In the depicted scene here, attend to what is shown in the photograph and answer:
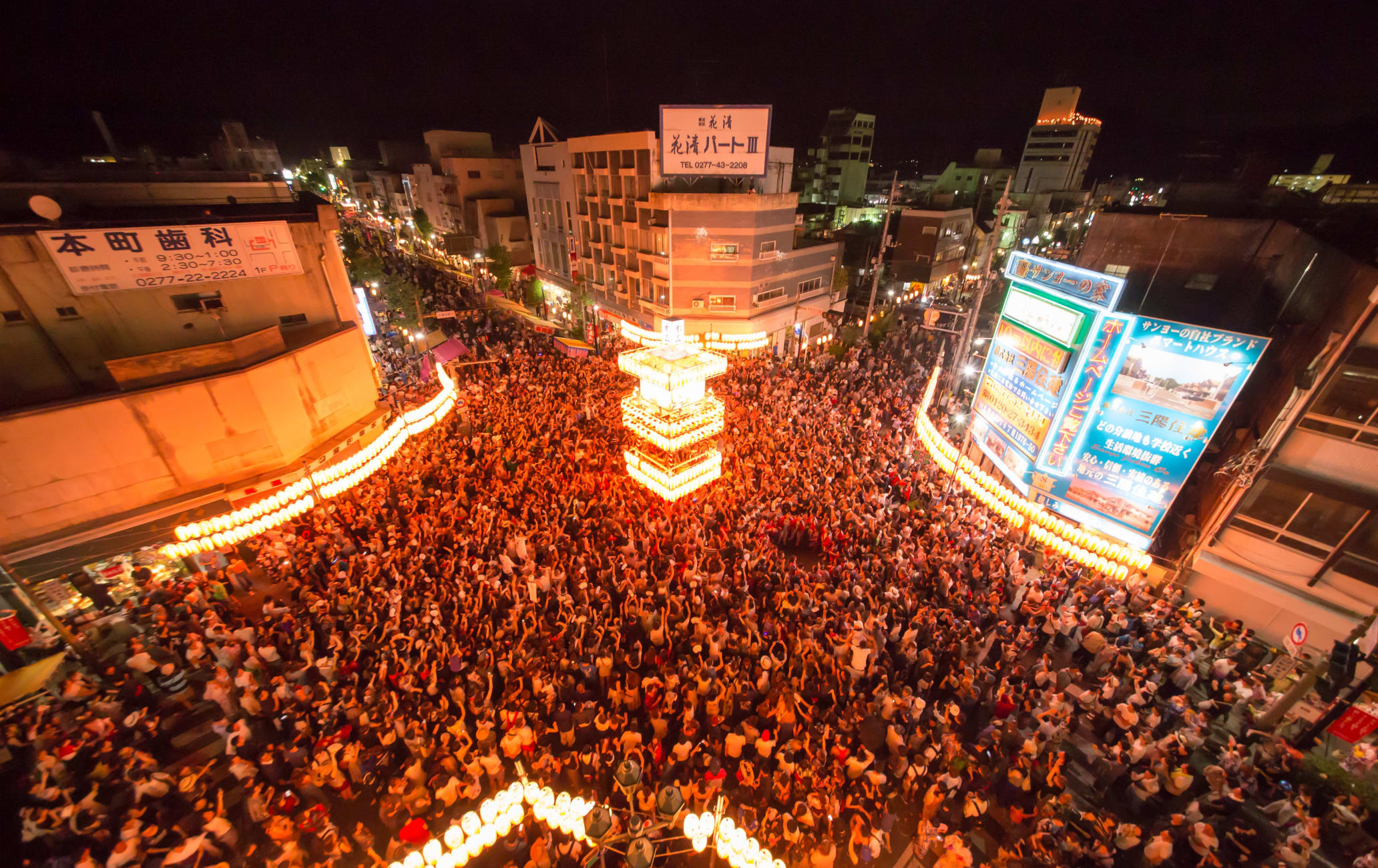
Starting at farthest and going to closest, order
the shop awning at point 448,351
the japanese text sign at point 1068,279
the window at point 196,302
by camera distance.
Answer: the shop awning at point 448,351, the window at point 196,302, the japanese text sign at point 1068,279

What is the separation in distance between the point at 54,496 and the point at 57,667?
3.72 meters

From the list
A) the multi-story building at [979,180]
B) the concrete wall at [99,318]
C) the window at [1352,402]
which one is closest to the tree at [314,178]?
the concrete wall at [99,318]

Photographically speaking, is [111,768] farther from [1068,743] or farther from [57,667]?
[1068,743]

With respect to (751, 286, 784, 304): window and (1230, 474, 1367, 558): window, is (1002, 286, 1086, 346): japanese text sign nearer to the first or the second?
(1230, 474, 1367, 558): window

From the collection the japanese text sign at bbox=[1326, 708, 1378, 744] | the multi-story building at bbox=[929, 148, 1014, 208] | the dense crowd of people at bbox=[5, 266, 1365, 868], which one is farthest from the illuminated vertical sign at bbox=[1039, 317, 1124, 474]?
the multi-story building at bbox=[929, 148, 1014, 208]

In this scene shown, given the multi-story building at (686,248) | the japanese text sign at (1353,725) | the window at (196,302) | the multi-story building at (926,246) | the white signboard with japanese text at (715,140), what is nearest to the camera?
the japanese text sign at (1353,725)

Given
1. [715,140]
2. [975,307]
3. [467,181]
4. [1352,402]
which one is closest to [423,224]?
[467,181]

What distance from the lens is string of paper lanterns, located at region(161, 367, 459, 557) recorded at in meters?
11.9

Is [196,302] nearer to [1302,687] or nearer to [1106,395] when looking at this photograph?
[1106,395]

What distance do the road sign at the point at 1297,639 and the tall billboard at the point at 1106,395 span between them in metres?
2.75

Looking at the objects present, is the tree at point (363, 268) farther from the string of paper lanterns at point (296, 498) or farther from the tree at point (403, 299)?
the string of paper lanterns at point (296, 498)

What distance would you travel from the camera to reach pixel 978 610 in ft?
38.9

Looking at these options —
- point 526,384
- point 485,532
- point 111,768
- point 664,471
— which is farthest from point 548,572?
point 526,384

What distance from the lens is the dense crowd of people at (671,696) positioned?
8.11 metres
